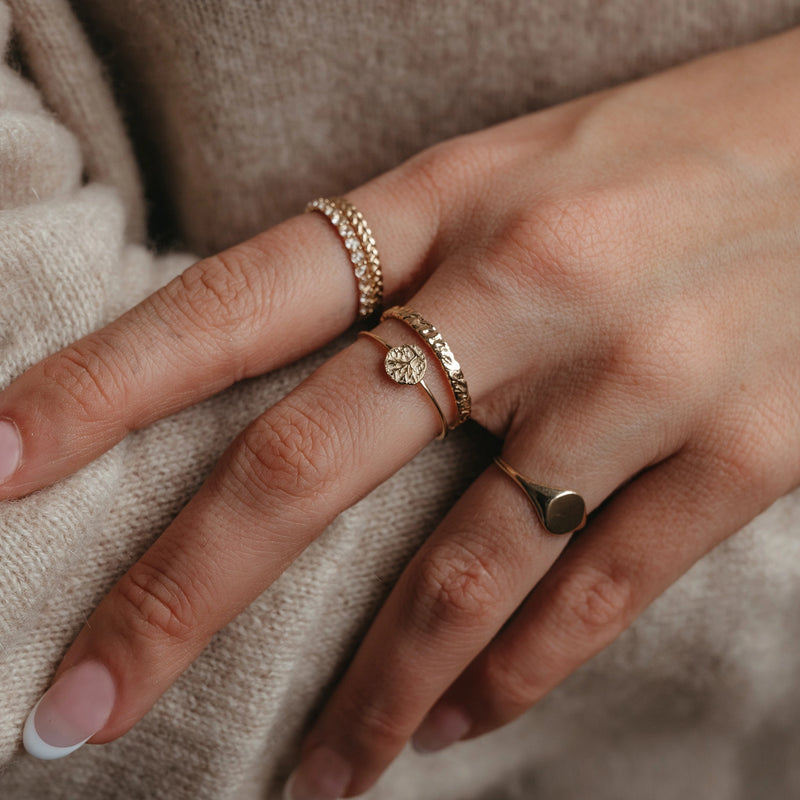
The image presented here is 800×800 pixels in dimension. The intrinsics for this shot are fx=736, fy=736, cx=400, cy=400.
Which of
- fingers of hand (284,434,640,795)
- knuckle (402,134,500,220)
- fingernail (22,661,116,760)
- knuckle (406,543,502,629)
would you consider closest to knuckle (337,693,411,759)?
fingers of hand (284,434,640,795)

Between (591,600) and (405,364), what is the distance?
30cm

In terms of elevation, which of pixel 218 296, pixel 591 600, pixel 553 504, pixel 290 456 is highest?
pixel 218 296

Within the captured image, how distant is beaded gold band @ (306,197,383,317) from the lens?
0.70 m

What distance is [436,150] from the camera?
2.52ft

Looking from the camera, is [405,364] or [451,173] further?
[451,173]

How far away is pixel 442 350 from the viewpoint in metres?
0.65

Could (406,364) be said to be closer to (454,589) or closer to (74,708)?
(454,589)

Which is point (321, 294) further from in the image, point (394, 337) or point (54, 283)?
point (54, 283)

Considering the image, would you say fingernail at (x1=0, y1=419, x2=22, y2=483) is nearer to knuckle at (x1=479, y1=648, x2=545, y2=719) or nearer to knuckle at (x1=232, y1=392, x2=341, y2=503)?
knuckle at (x1=232, y1=392, x2=341, y2=503)

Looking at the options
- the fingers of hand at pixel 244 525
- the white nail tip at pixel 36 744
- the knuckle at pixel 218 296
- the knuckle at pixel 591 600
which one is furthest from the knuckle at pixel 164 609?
the knuckle at pixel 591 600

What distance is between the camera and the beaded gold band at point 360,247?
702 mm

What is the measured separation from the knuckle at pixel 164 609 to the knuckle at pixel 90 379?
15cm

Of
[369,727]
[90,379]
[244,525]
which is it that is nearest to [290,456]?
[244,525]

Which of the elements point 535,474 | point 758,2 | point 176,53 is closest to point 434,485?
point 535,474
